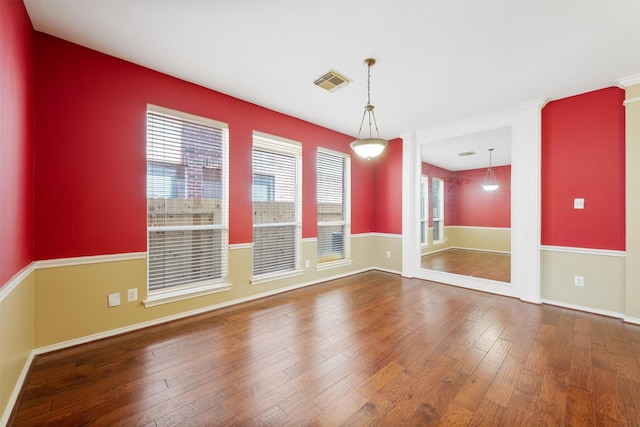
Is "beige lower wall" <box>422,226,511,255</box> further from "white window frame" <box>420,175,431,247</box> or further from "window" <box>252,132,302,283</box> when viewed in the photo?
"window" <box>252,132,302,283</box>

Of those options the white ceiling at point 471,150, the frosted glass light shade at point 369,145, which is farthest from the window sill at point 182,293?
the white ceiling at point 471,150

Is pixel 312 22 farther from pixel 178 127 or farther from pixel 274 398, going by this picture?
pixel 274 398

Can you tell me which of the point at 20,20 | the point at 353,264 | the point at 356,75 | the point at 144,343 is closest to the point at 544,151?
the point at 356,75

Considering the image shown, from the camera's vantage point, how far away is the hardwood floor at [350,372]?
1597mm

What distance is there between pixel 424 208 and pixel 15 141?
5195mm

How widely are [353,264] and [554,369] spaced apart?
3.34 metres

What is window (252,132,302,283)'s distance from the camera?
3758 millimetres

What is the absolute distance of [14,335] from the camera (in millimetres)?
1738

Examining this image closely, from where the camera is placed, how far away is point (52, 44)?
230 centimetres

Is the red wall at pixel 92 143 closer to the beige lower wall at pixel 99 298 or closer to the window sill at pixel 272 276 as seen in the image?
the beige lower wall at pixel 99 298

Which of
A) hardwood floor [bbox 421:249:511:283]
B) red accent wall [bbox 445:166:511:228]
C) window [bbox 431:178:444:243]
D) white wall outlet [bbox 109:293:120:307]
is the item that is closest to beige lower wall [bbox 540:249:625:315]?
hardwood floor [bbox 421:249:511:283]

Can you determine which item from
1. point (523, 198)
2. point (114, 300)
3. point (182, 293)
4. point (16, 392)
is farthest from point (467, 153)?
point (16, 392)

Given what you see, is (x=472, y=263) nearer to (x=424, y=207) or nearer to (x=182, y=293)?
(x=424, y=207)

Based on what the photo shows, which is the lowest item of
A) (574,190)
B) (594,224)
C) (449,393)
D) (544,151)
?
(449,393)
